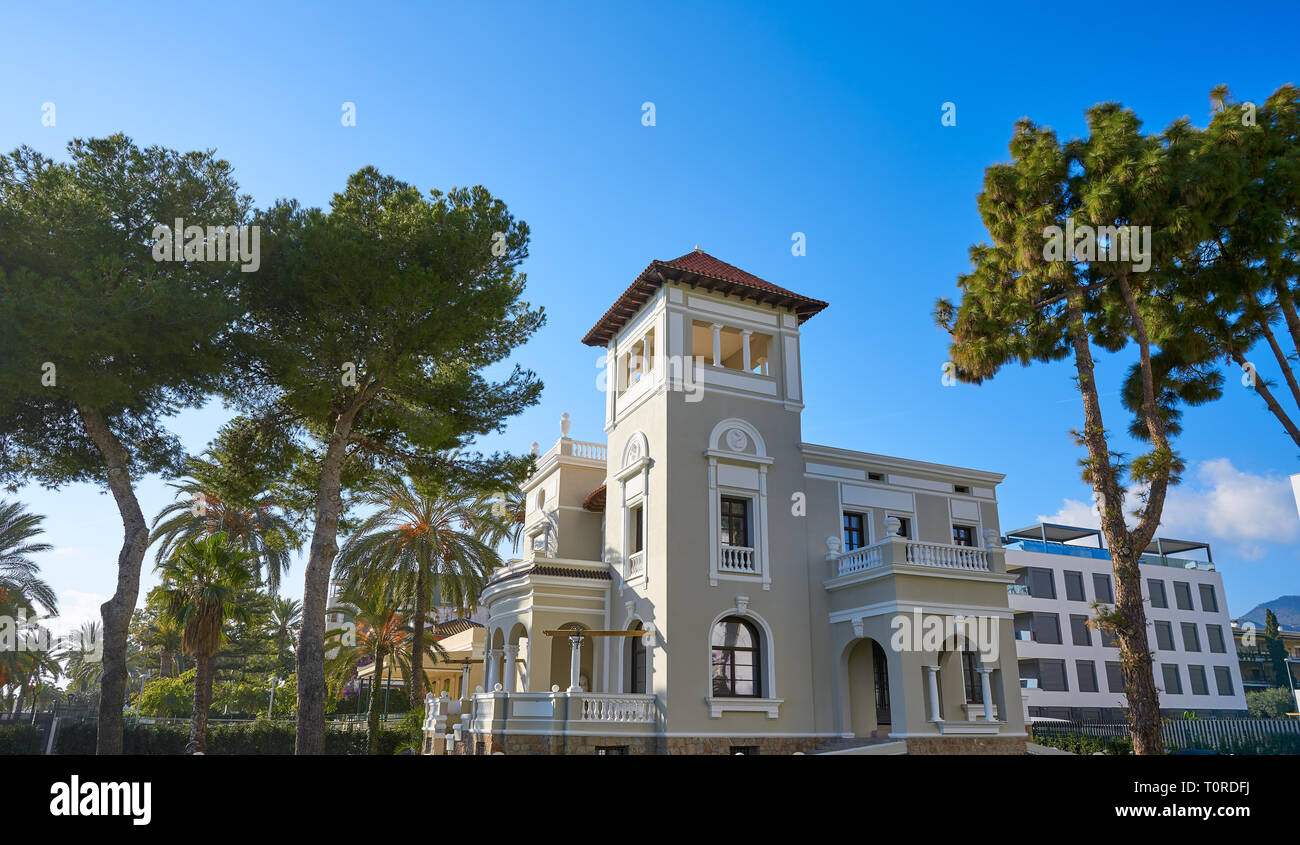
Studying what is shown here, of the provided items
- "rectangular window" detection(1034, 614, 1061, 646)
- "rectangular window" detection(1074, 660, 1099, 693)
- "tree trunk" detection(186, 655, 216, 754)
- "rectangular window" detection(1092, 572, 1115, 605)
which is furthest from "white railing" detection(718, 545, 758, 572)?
"rectangular window" detection(1092, 572, 1115, 605)

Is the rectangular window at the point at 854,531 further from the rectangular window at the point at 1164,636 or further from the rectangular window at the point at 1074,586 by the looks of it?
the rectangular window at the point at 1164,636

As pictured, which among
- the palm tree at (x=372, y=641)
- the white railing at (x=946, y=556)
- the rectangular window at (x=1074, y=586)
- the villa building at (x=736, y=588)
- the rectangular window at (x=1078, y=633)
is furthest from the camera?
the rectangular window at (x=1074, y=586)

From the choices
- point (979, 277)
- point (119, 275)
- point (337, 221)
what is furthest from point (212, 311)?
point (979, 277)

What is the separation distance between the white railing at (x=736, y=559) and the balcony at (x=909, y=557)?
2.67m

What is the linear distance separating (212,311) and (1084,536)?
208 feet

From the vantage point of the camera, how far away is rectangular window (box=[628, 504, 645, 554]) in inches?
942

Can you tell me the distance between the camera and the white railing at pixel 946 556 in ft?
70.4

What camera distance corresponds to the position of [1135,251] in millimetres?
18109

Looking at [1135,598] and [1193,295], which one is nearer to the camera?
[1135,598]

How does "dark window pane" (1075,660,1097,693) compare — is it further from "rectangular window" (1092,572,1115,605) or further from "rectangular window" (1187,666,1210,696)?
"rectangular window" (1187,666,1210,696)

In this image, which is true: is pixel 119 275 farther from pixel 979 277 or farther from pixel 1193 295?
pixel 1193 295

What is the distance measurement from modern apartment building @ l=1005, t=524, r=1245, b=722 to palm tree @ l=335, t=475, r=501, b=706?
117 feet

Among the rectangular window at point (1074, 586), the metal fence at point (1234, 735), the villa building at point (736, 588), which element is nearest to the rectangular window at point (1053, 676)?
the rectangular window at point (1074, 586)

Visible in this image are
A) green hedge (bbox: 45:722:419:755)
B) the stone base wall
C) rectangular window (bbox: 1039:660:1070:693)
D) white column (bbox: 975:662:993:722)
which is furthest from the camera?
rectangular window (bbox: 1039:660:1070:693)
